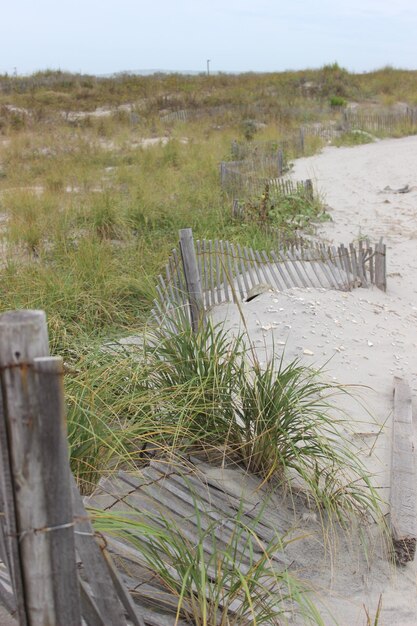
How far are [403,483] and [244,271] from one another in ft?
9.22

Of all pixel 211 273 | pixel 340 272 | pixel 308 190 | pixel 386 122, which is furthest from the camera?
pixel 386 122

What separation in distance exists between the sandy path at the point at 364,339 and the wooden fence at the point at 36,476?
4.92ft

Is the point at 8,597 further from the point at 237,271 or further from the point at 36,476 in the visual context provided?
the point at 237,271

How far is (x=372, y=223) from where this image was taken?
9.14 meters

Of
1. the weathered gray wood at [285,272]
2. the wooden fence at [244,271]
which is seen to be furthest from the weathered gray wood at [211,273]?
the weathered gray wood at [285,272]

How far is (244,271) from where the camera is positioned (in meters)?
5.66

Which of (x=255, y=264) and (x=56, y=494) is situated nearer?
(x=56, y=494)

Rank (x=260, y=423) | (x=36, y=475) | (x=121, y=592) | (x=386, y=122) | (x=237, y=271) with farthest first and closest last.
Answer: (x=386, y=122) < (x=237, y=271) < (x=260, y=423) < (x=121, y=592) < (x=36, y=475)

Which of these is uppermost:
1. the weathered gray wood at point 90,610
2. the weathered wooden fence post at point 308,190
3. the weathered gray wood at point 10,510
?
the weathered wooden fence post at point 308,190

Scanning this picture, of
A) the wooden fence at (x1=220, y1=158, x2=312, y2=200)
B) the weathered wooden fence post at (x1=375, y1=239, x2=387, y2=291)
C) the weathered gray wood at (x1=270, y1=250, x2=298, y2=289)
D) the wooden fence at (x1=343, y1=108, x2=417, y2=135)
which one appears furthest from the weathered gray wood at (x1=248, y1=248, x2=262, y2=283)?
the wooden fence at (x1=343, y1=108, x2=417, y2=135)

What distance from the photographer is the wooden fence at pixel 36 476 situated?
3.69ft

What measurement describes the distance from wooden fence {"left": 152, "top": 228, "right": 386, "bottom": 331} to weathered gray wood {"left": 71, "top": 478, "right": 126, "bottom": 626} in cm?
298

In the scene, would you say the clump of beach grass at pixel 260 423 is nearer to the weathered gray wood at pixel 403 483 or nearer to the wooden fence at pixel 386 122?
the weathered gray wood at pixel 403 483

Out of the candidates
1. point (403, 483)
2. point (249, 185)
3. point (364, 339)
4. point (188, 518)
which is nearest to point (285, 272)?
point (364, 339)
